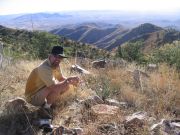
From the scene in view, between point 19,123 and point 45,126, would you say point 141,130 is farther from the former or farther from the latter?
point 19,123

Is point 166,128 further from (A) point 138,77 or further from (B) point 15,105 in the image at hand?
(A) point 138,77

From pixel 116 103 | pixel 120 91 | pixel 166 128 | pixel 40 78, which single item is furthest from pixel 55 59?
pixel 166 128

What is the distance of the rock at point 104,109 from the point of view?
4.98 m

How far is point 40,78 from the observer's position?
208 inches

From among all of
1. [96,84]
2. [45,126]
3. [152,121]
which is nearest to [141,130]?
[152,121]

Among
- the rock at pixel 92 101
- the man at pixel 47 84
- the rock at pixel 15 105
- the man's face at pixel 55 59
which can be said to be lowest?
the rock at pixel 92 101

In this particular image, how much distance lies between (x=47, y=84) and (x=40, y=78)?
0.55ft

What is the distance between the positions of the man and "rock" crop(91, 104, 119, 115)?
579 millimetres

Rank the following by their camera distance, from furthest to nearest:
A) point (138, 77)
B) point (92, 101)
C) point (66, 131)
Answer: point (138, 77)
point (92, 101)
point (66, 131)

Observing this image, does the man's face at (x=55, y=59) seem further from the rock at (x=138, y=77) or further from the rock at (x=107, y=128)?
the rock at (x=138, y=77)

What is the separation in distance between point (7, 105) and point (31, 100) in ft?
1.53

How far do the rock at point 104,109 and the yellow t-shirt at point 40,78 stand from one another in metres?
0.74

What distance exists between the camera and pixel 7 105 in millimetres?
5020

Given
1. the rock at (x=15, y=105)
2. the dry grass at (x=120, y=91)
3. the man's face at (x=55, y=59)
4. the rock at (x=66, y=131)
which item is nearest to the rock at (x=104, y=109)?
the dry grass at (x=120, y=91)
